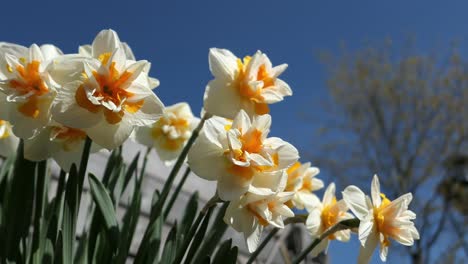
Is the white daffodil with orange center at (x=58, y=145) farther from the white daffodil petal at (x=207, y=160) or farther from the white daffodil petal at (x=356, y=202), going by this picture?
the white daffodil petal at (x=356, y=202)

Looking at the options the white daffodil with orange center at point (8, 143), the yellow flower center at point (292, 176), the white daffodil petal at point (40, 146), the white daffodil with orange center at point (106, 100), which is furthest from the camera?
the white daffodil with orange center at point (8, 143)

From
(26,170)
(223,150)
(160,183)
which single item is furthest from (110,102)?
(160,183)

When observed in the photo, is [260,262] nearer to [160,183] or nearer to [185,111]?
[160,183]

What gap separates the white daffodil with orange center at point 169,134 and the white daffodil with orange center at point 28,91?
36 cm

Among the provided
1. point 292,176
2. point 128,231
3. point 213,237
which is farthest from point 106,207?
point 292,176

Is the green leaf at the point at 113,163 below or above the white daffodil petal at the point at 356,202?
below

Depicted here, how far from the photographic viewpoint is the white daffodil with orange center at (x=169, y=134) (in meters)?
1.01

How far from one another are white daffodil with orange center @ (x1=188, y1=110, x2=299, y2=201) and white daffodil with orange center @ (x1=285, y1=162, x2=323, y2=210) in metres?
0.21

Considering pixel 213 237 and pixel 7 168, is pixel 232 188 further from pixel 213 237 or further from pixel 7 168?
pixel 7 168

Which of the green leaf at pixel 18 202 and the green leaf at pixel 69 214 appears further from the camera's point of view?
the green leaf at pixel 18 202

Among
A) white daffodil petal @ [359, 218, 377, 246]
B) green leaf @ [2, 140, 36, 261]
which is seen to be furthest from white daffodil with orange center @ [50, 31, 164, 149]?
white daffodil petal @ [359, 218, 377, 246]

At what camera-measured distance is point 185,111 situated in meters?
1.04

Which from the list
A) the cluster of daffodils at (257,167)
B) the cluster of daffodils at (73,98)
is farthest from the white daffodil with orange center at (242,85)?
the cluster of daffodils at (73,98)

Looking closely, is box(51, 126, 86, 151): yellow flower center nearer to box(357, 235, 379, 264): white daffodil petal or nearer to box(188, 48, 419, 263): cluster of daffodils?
box(188, 48, 419, 263): cluster of daffodils
